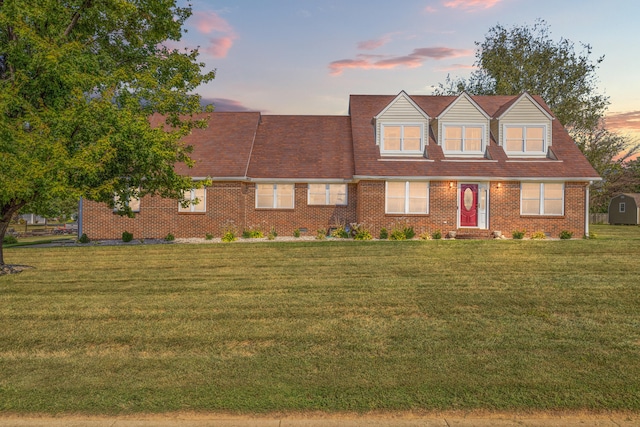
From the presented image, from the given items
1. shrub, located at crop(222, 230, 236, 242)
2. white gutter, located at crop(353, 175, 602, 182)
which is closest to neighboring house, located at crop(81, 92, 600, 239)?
white gutter, located at crop(353, 175, 602, 182)

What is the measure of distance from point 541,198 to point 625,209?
3998cm

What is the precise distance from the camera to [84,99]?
41.1ft

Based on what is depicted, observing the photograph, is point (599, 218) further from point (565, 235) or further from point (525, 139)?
point (565, 235)

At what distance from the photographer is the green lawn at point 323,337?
4.85 m

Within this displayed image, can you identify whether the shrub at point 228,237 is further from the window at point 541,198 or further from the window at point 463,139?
the window at point 541,198

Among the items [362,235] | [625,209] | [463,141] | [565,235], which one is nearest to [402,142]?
[463,141]

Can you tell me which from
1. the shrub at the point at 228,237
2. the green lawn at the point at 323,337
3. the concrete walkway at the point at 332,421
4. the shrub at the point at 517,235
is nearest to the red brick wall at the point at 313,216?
the shrub at the point at 517,235

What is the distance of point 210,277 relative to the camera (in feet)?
38.8

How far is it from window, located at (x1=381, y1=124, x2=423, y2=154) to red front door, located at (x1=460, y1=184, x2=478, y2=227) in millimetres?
3467

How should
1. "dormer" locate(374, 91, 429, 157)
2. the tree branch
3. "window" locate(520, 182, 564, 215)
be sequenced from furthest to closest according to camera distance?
1. "dormer" locate(374, 91, 429, 157)
2. "window" locate(520, 182, 564, 215)
3. the tree branch

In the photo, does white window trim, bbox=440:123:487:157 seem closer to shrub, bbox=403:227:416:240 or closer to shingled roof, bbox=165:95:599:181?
shingled roof, bbox=165:95:599:181

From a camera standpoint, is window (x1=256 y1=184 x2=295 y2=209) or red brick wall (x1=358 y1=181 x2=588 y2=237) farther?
window (x1=256 y1=184 x2=295 y2=209)

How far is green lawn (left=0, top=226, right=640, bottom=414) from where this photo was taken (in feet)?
15.9

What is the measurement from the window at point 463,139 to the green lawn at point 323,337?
12.3m
